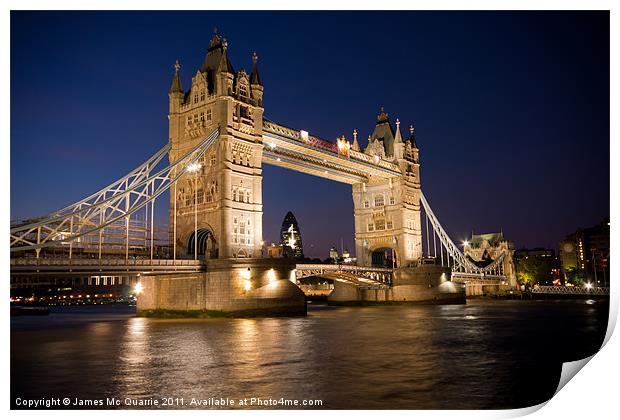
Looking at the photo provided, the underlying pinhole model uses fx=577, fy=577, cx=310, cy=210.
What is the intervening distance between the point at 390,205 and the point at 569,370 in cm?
5724

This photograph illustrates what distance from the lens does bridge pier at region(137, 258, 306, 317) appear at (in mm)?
41375

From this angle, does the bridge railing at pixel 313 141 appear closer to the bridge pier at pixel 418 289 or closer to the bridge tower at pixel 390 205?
the bridge tower at pixel 390 205

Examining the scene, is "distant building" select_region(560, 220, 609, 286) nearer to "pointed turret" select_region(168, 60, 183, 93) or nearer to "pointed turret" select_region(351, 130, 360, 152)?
"pointed turret" select_region(351, 130, 360, 152)

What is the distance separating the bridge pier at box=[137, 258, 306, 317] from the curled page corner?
2624 centimetres

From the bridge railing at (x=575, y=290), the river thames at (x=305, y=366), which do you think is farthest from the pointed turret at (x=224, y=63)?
the bridge railing at (x=575, y=290)

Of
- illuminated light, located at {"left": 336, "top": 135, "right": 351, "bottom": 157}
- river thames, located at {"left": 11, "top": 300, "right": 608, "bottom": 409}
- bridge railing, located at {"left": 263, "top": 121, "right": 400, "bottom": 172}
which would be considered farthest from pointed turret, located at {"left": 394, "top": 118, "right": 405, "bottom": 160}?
river thames, located at {"left": 11, "top": 300, "right": 608, "bottom": 409}

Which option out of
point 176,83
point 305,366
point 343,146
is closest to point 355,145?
point 343,146

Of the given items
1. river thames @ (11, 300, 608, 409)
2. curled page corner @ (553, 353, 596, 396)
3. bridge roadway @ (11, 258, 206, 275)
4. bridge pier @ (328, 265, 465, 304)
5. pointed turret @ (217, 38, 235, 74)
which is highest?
pointed turret @ (217, 38, 235, 74)

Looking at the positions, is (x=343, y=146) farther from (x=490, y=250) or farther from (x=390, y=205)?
(x=490, y=250)

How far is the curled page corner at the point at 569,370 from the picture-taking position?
1569 cm

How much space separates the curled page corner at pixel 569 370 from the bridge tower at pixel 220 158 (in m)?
29.7

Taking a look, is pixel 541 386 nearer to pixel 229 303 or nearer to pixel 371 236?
pixel 229 303

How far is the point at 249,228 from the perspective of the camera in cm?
4684
